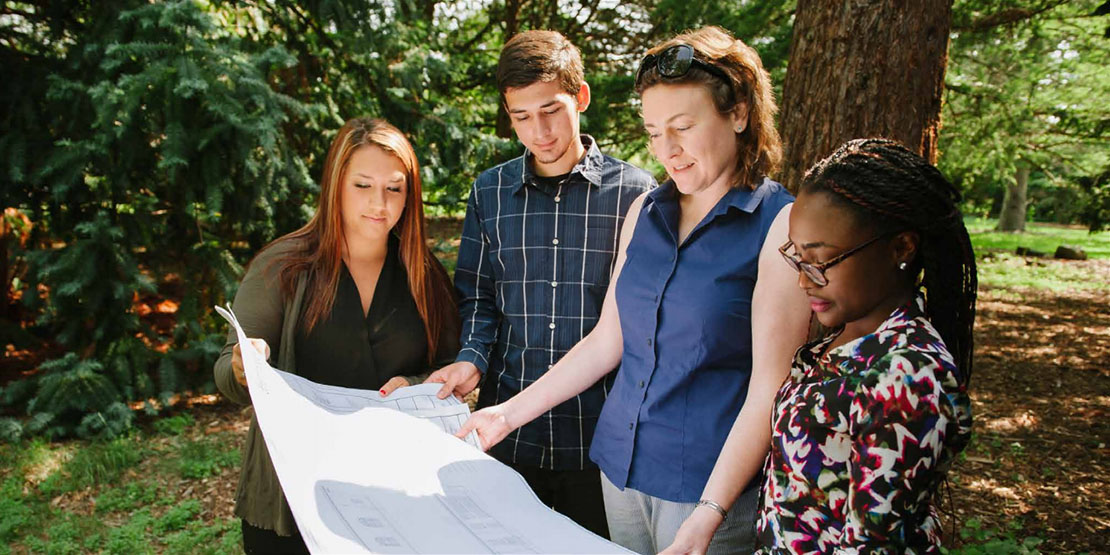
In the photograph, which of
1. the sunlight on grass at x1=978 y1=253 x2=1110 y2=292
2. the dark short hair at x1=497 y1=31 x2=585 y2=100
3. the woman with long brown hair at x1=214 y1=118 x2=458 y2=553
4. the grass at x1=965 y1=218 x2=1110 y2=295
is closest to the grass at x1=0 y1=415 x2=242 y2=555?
the woman with long brown hair at x1=214 y1=118 x2=458 y2=553

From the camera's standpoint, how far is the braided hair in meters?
1.16

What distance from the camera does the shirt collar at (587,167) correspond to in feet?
7.74

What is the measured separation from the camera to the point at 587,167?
2377 mm

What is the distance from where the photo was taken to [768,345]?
1.42 meters

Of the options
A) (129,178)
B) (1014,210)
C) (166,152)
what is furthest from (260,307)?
(1014,210)

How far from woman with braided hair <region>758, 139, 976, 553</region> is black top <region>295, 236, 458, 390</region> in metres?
1.37

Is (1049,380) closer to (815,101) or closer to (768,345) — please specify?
(815,101)

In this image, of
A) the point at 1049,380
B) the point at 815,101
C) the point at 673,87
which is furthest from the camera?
the point at 1049,380

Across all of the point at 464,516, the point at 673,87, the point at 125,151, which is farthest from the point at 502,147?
the point at 464,516

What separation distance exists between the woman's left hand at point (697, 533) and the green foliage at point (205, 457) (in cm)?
412

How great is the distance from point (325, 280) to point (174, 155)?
2194mm

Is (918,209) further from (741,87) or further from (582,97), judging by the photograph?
(582,97)

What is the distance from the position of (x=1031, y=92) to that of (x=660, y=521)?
10.5 metres

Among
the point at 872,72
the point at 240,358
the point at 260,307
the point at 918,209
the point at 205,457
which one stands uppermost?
the point at 872,72
